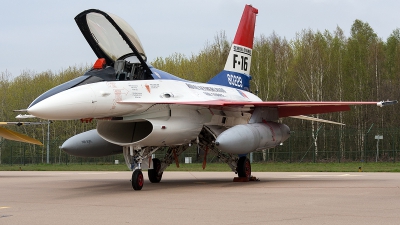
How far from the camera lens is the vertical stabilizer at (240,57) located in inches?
739

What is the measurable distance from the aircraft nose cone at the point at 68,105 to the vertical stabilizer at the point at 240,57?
677cm

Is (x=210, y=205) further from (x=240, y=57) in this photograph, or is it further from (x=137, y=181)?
(x=240, y=57)

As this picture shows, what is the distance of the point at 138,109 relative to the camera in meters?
13.7

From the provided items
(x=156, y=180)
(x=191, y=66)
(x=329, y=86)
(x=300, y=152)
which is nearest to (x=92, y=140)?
(x=156, y=180)

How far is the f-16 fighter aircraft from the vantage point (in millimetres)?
12531

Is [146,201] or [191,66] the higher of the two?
[191,66]

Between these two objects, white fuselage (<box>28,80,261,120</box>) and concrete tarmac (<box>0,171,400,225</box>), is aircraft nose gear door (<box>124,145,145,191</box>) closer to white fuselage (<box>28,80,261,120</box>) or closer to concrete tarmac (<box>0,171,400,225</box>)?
concrete tarmac (<box>0,171,400,225</box>)

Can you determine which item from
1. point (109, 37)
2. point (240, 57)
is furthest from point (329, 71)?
point (109, 37)

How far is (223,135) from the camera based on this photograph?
13758 mm

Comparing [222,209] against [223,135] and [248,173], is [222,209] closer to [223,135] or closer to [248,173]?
[223,135]

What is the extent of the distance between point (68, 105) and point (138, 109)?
207 centimetres

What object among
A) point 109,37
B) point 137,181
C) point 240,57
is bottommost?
point 137,181

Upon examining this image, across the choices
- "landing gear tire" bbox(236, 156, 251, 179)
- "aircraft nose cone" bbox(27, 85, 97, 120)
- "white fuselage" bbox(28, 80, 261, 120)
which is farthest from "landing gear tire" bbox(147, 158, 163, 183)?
"aircraft nose cone" bbox(27, 85, 97, 120)

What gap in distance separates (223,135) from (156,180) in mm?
3783
